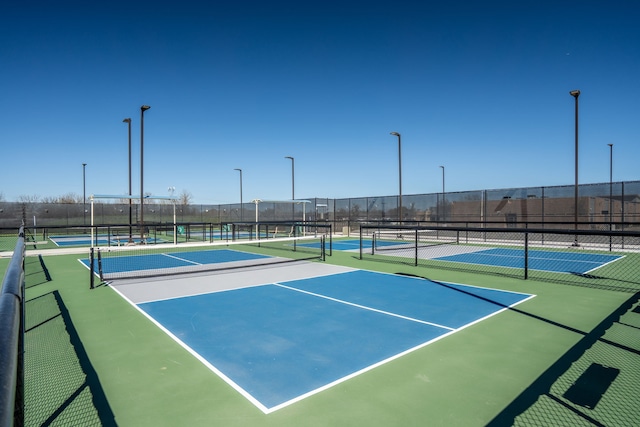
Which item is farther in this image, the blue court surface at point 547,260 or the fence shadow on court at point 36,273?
the blue court surface at point 547,260

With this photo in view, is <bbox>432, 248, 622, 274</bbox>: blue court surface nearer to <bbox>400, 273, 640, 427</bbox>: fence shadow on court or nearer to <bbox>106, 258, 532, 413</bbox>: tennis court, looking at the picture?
<bbox>106, 258, 532, 413</bbox>: tennis court

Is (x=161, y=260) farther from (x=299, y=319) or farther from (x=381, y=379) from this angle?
(x=381, y=379)

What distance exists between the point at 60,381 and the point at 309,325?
128 inches

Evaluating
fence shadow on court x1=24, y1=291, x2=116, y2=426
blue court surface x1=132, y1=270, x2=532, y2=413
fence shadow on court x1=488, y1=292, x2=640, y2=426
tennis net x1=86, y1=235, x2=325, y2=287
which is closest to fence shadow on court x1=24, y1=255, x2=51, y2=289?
tennis net x1=86, y1=235, x2=325, y2=287

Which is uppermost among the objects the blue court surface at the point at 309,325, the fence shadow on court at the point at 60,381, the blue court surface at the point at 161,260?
the blue court surface at the point at 309,325

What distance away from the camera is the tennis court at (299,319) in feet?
14.8

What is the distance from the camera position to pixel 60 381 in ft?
14.1

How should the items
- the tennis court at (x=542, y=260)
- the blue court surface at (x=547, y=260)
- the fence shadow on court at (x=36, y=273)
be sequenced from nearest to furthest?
1. the fence shadow on court at (x=36, y=273)
2. the blue court surface at (x=547, y=260)
3. the tennis court at (x=542, y=260)

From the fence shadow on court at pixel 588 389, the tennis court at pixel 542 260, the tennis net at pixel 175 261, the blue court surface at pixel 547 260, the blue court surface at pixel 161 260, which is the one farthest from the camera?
the blue court surface at pixel 161 260

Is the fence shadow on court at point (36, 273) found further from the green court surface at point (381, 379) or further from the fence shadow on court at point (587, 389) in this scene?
the fence shadow on court at point (587, 389)

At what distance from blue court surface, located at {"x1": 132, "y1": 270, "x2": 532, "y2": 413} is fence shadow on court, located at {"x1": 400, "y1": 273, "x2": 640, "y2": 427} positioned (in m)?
1.50

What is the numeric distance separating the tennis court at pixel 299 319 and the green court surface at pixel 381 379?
223 millimetres

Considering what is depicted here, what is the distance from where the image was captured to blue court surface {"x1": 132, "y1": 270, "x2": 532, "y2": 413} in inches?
176

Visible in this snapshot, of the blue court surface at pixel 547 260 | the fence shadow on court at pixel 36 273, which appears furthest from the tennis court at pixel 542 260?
the fence shadow on court at pixel 36 273
